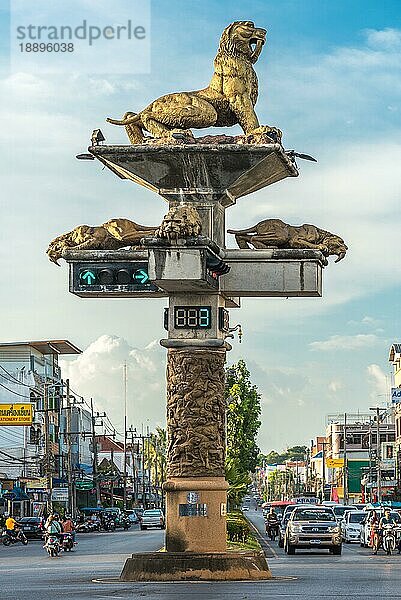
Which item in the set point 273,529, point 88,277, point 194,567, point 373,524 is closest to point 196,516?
point 194,567

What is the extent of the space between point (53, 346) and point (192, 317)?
92.3 m

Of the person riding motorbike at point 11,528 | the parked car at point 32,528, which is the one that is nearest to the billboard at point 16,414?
the parked car at point 32,528

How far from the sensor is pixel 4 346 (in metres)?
110

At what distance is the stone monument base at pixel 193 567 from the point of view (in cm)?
2212

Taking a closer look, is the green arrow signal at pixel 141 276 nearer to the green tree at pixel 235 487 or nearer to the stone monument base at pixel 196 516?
the stone monument base at pixel 196 516

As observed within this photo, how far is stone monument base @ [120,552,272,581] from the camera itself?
2212 cm

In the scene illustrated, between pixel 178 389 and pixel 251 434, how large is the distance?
42297mm

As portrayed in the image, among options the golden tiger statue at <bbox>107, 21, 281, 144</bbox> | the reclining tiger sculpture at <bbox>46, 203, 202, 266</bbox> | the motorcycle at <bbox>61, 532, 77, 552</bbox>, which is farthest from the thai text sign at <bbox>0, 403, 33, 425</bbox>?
the golden tiger statue at <bbox>107, 21, 281, 144</bbox>

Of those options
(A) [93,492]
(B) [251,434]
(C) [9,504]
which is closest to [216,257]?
(B) [251,434]

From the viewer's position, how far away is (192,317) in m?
23.8

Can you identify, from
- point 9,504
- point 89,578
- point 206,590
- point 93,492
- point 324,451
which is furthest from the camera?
point 324,451

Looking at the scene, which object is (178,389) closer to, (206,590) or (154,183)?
(154,183)

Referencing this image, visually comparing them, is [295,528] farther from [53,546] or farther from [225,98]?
[225,98]

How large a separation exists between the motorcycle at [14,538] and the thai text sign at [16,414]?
1092 centimetres
